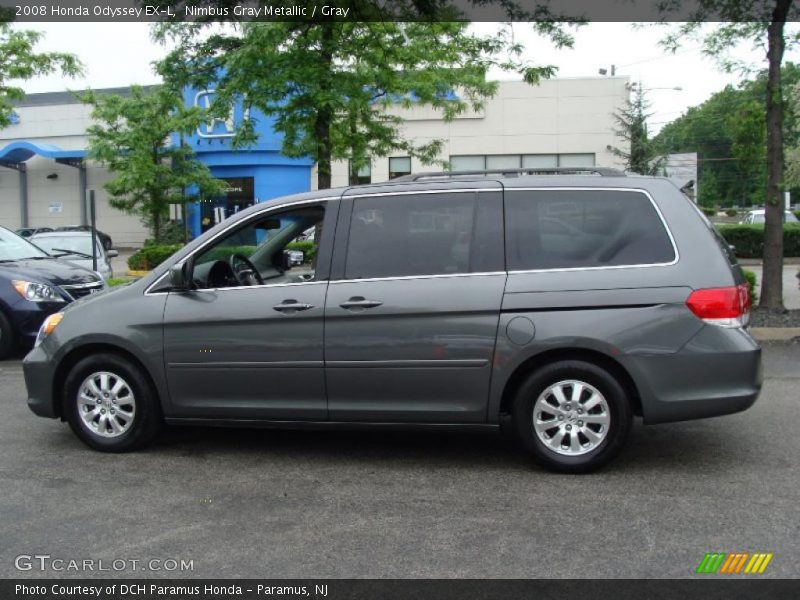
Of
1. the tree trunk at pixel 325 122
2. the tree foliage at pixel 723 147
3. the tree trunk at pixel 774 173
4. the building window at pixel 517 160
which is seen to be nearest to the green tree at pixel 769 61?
the tree trunk at pixel 774 173

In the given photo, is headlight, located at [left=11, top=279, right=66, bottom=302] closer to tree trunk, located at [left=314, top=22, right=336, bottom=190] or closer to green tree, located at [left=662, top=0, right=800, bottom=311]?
tree trunk, located at [left=314, top=22, right=336, bottom=190]

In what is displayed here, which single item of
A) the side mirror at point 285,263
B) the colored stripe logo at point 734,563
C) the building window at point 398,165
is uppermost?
the building window at point 398,165

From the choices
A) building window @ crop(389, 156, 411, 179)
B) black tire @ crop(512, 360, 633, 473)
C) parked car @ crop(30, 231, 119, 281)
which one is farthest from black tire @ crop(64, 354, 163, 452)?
building window @ crop(389, 156, 411, 179)

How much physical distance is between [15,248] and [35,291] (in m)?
1.79

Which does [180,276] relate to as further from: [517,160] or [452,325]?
[517,160]

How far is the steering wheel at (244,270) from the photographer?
19.4ft

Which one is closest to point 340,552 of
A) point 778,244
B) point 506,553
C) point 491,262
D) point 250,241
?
point 506,553

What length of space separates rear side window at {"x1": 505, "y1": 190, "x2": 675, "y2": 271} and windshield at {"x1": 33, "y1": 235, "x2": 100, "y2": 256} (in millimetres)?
11265

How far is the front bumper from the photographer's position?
5773 mm

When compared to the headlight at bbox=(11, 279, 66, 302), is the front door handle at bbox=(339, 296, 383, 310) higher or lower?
higher

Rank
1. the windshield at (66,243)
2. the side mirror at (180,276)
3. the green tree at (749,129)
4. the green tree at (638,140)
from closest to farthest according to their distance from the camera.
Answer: the side mirror at (180,276) → the windshield at (66,243) → the green tree at (638,140) → the green tree at (749,129)

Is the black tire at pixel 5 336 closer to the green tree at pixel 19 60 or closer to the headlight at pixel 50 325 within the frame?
the headlight at pixel 50 325

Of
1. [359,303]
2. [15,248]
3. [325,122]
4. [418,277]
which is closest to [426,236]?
[418,277]

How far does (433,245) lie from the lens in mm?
5281
